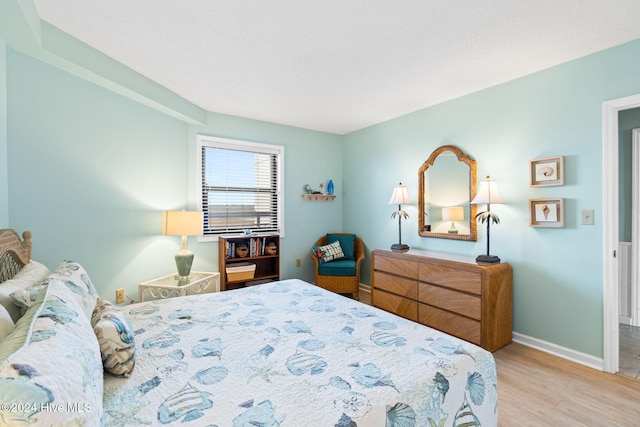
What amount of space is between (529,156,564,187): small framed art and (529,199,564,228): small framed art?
152mm

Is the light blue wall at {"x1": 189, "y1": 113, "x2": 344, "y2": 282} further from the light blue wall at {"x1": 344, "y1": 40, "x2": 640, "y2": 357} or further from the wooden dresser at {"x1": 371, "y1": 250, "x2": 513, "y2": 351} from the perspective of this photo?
the light blue wall at {"x1": 344, "y1": 40, "x2": 640, "y2": 357}

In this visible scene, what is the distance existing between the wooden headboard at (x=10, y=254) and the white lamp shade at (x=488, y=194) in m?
3.43

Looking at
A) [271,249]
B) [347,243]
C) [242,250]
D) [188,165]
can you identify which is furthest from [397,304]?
[188,165]

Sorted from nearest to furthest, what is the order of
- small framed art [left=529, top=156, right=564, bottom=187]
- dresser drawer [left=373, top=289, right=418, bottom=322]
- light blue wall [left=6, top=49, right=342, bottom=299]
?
light blue wall [left=6, top=49, right=342, bottom=299], small framed art [left=529, top=156, right=564, bottom=187], dresser drawer [left=373, top=289, right=418, bottom=322]

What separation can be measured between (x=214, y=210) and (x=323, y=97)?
196 centimetres

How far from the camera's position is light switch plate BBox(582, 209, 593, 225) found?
2283mm

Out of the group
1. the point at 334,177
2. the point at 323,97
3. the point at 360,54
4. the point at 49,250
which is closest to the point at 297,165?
the point at 334,177

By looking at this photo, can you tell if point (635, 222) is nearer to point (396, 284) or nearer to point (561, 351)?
point (561, 351)

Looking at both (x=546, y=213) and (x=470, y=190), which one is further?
(x=470, y=190)

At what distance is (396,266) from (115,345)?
2.64m

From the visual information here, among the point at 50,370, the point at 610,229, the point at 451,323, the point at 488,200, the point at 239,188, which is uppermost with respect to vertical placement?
the point at 239,188

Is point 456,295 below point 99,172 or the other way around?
below

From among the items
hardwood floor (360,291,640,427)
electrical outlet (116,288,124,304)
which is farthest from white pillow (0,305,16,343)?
hardwood floor (360,291,640,427)

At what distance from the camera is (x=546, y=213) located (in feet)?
8.26
